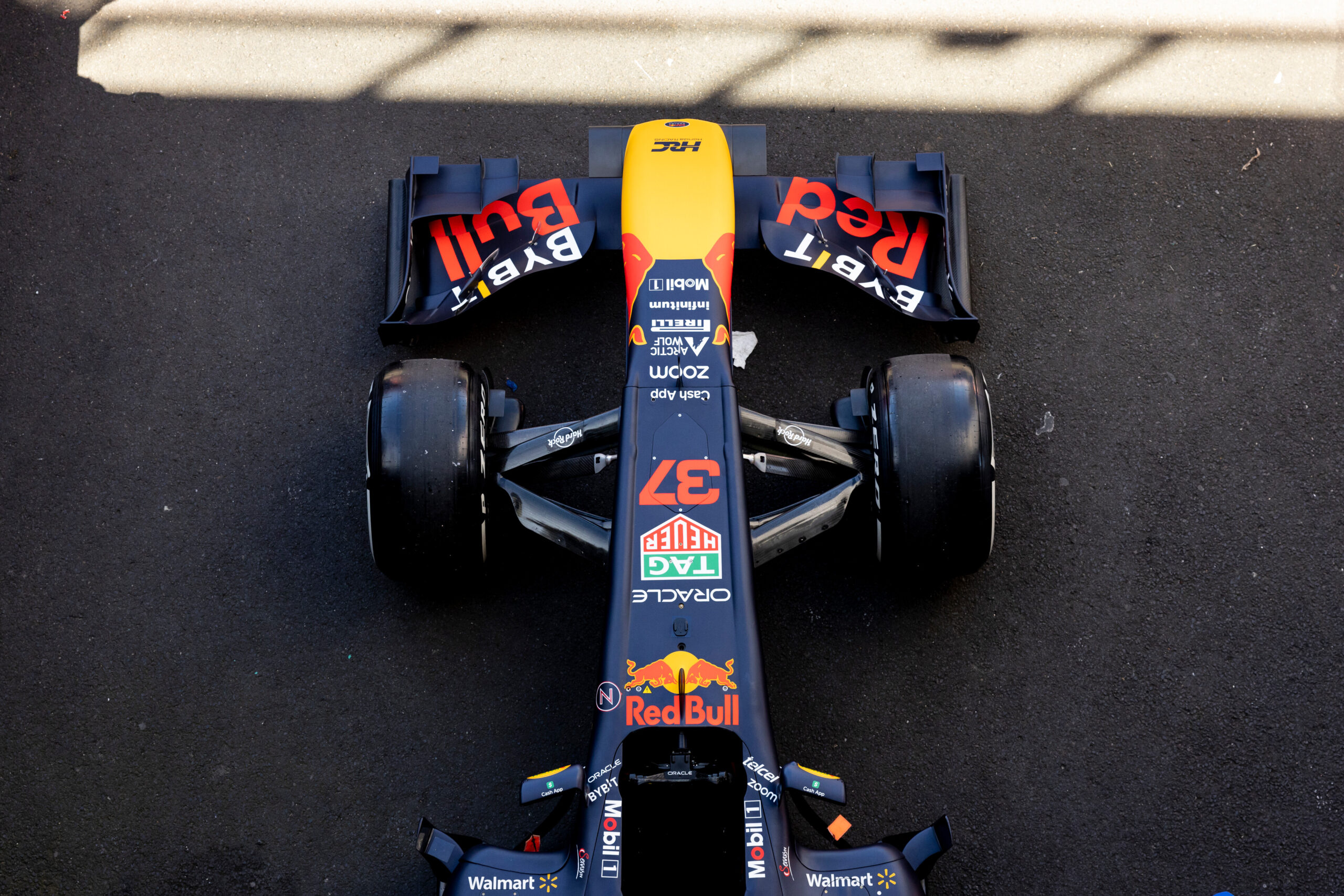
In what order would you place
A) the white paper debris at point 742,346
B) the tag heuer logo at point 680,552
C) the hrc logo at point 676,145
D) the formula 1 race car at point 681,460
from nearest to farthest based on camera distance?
the formula 1 race car at point 681,460 < the tag heuer logo at point 680,552 < the hrc logo at point 676,145 < the white paper debris at point 742,346

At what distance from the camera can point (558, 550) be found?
14.9 feet

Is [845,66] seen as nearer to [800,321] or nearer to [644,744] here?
[800,321]

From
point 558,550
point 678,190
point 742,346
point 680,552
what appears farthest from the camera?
point 742,346

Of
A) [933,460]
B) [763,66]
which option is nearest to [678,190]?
[763,66]

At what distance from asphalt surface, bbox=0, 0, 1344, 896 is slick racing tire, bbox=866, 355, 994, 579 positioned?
55 centimetres

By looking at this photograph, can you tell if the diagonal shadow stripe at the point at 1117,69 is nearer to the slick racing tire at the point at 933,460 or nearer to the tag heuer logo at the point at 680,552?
the slick racing tire at the point at 933,460

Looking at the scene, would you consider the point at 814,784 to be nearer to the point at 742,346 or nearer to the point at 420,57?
the point at 742,346

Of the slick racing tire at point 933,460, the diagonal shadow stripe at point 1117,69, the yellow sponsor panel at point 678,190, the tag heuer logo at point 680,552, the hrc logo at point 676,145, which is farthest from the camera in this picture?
the diagonal shadow stripe at point 1117,69

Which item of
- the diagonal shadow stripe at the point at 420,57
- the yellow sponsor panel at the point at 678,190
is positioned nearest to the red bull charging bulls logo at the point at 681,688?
the yellow sponsor panel at the point at 678,190

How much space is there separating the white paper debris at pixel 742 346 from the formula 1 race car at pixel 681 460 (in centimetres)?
45

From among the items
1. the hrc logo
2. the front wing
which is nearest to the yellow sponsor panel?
the hrc logo

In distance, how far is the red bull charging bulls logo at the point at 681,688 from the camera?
133 inches

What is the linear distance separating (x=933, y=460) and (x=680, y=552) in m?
1.02

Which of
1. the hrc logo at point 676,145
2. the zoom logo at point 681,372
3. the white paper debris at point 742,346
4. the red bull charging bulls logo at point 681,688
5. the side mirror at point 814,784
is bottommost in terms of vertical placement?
the side mirror at point 814,784
